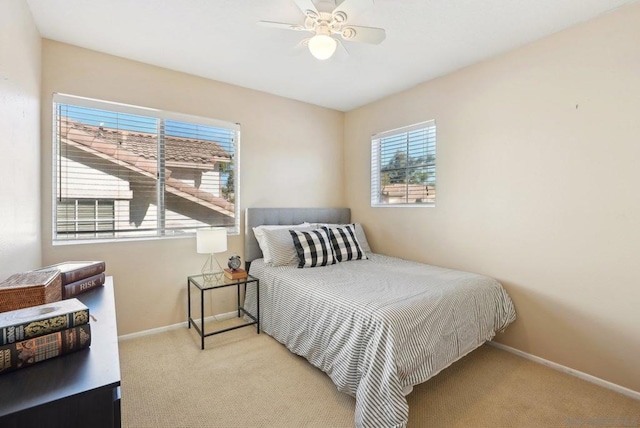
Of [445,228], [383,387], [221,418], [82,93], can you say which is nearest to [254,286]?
[221,418]

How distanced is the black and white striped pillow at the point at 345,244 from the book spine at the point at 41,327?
7.56 feet

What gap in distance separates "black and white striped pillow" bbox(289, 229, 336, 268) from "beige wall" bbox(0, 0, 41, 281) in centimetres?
196

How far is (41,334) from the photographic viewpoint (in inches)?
34.9

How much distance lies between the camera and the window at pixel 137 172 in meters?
2.44

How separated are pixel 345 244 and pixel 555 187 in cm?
186

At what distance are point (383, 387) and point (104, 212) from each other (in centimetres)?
263

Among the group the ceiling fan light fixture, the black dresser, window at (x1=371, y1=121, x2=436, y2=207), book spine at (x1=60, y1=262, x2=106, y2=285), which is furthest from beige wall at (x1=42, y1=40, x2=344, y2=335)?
the black dresser

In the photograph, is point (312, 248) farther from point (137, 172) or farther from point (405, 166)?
point (137, 172)

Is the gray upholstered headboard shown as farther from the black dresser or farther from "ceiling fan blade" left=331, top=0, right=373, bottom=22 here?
the black dresser

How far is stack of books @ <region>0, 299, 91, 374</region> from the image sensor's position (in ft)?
2.72

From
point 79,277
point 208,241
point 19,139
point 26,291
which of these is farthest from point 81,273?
point 208,241

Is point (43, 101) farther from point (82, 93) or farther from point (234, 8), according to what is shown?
point (234, 8)

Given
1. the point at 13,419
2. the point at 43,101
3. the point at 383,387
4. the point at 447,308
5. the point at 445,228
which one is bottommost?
the point at 383,387

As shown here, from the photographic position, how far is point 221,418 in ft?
5.70
